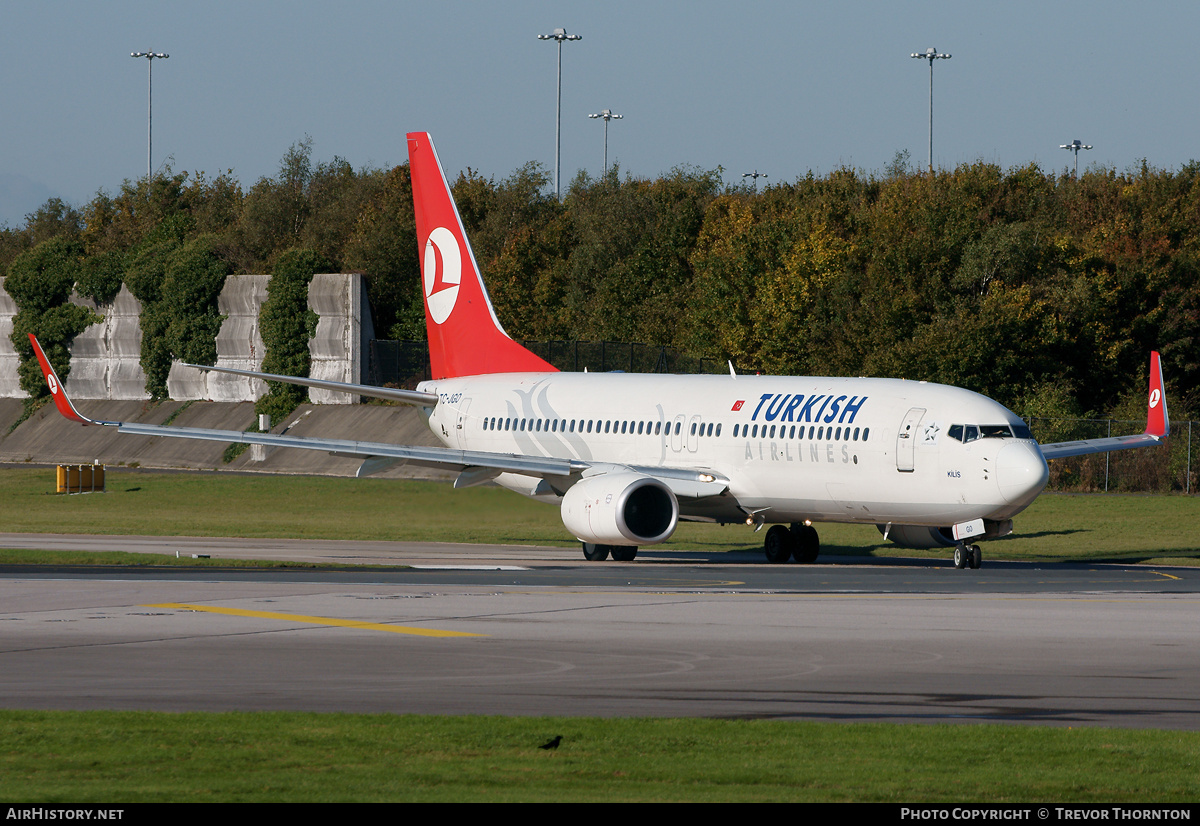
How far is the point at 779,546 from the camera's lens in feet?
127

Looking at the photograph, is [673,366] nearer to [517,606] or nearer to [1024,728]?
[517,606]

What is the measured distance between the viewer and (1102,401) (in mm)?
71062

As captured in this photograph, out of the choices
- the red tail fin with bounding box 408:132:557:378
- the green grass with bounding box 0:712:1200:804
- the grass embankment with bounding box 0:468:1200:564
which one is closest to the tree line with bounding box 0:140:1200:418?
the grass embankment with bounding box 0:468:1200:564

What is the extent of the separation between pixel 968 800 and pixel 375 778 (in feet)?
13.3

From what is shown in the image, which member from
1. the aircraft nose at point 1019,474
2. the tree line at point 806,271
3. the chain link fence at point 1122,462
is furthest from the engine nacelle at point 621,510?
the tree line at point 806,271

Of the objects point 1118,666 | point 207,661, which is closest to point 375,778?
point 207,661

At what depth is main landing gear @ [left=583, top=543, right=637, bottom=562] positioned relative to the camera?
38.1m

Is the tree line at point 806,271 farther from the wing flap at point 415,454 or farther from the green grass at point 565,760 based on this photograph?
the green grass at point 565,760

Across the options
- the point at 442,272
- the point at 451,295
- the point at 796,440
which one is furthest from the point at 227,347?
the point at 796,440

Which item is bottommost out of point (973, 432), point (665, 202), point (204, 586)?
point (204, 586)

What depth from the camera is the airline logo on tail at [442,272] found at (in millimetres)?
46469

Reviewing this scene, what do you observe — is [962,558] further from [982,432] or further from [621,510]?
[621,510]

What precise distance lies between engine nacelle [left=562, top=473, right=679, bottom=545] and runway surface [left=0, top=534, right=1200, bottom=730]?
7.65 ft

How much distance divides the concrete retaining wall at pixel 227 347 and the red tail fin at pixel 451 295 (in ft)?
104
